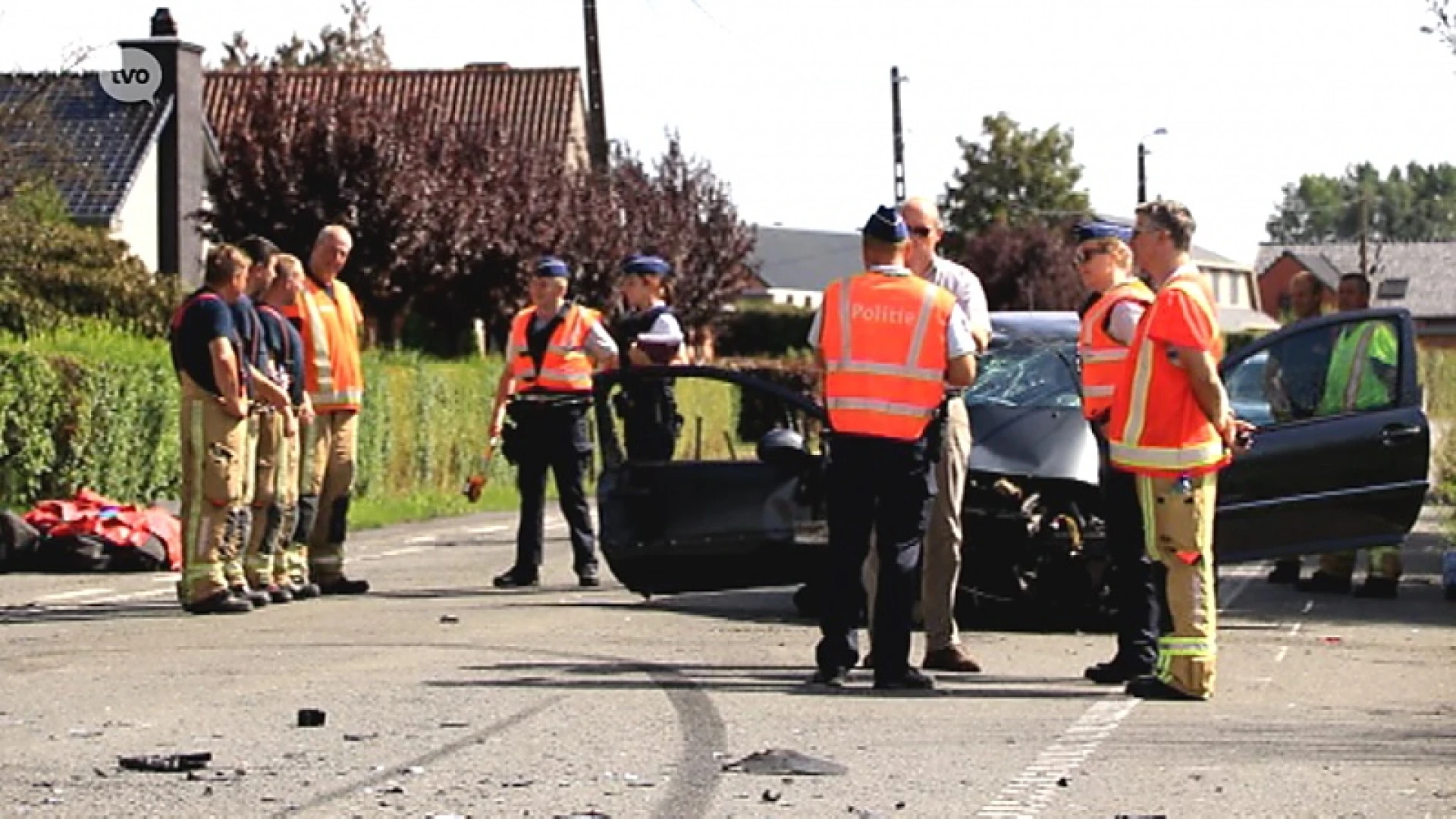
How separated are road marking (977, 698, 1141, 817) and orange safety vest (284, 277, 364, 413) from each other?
6.27 m

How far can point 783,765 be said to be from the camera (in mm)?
9523

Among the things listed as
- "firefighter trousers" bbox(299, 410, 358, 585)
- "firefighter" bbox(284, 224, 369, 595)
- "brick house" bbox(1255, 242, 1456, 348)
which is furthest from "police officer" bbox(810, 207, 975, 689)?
"brick house" bbox(1255, 242, 1456, 348)

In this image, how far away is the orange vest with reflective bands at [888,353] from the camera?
474 inches

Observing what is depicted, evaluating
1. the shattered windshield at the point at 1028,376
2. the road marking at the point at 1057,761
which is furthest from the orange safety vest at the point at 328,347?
the road marking at the point at 1057,761

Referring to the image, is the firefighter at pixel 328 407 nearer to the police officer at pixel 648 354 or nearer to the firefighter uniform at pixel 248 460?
the firefighter uniform at pixel 248 460

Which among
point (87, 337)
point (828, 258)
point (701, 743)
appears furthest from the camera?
point (828, 258)

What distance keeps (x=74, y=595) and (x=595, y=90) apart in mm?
29003

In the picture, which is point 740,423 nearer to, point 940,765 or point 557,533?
point 557,533

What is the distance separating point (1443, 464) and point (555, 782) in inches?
1006

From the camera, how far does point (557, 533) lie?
25109 mm

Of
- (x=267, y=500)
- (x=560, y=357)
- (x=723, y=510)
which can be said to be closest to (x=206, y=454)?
(x=267, y=500)

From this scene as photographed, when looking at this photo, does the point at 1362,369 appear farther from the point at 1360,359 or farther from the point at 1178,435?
the point at 1178,435

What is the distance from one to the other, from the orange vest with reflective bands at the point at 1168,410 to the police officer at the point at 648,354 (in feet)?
12.5

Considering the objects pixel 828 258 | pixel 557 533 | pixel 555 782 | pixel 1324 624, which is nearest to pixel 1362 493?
pixel 1324 624
